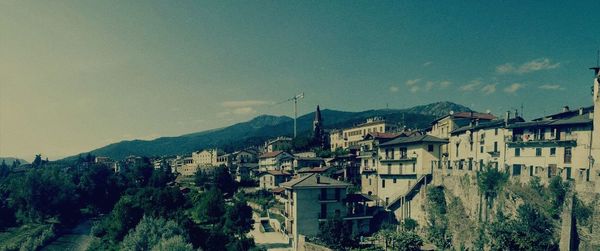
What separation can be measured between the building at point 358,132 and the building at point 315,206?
42.6m

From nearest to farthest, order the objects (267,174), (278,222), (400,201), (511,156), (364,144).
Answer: (511,156), (400,201), (278,222), (364,144), (267,174)

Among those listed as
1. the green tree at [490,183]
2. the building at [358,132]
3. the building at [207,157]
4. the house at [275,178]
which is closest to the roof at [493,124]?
the green tree at [490,183]

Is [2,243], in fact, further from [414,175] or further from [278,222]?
[414,175]

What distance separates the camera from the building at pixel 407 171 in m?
42.7

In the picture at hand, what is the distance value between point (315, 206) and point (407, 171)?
13.1 meters

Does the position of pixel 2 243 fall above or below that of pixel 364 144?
below

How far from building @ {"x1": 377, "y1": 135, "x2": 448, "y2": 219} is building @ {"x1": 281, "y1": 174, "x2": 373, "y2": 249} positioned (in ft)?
14.6

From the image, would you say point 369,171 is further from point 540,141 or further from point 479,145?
point 540,141

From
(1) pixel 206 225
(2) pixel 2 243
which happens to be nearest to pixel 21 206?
(2) pixel 2 243

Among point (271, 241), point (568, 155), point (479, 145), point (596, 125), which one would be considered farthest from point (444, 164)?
point (271, 241)

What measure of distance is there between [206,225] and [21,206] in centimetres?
4216

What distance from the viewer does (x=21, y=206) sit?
222 ft

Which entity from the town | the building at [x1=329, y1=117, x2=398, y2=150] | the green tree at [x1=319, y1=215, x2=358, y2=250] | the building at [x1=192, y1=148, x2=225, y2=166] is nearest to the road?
the town

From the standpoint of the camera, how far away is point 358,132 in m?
92.3
